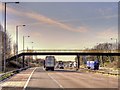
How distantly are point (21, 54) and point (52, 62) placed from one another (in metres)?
20.3

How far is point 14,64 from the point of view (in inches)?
5027

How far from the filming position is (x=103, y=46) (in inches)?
7426

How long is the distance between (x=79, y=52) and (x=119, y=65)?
65.9 feet

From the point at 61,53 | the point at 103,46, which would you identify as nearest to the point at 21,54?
the point at 61,53

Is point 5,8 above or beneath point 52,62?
above

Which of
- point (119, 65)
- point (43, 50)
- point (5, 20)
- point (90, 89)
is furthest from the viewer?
point (119, 65)

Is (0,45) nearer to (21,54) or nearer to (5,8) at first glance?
(21,54)

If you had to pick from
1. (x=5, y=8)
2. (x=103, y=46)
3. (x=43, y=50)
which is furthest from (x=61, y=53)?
(x=103, y=46)

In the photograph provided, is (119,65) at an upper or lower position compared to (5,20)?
lower

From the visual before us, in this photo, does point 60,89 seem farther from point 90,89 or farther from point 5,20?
point 5,20

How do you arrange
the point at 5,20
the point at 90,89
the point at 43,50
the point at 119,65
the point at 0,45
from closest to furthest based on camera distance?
the point at 90,89 → the point at 5,20 → the point at 0,45 → the point at 43,50 → the point at 119,65

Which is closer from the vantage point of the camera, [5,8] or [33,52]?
[5,8]

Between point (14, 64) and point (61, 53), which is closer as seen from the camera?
point (61, 53)

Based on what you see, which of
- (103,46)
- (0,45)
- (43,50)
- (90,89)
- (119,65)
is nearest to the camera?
(90,89)
